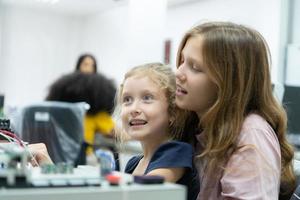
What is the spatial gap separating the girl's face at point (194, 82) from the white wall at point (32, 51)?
593cm

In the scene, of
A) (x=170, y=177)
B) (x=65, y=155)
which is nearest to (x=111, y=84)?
(x=65, y=155)

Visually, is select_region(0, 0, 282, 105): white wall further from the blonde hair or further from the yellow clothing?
the blonde hair

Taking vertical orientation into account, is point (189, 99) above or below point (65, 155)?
above

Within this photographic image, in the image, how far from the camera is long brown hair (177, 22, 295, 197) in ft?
3.00

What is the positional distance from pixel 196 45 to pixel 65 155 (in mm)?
2352

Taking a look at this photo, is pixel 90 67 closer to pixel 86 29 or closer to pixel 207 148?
pixel 86 29

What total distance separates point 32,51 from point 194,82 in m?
6.21

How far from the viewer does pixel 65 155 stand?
10.4 ft

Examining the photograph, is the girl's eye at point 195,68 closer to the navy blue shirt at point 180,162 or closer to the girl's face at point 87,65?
the navy blue shirt at point 180,162

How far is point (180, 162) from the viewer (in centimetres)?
86

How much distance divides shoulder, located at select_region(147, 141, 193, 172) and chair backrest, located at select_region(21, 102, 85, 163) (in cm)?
222

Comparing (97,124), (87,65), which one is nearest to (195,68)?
(97,124)

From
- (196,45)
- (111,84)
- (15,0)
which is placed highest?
(15,0)

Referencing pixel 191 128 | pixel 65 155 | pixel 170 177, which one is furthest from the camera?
pixel 65 155
